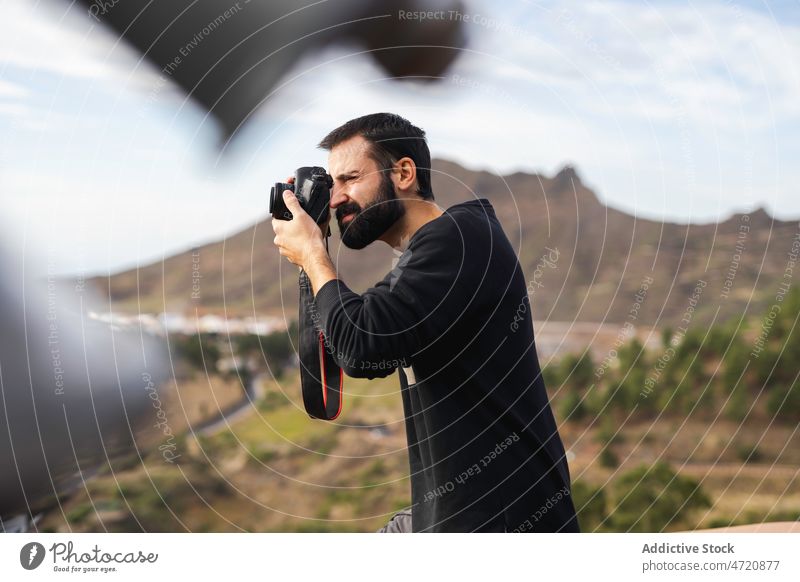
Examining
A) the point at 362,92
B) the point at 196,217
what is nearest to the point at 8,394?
the point at 196,217

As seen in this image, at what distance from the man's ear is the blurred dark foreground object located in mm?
2024

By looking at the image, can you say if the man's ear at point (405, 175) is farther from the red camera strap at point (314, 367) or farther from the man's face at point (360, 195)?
the red camera strap at point (314, 367)

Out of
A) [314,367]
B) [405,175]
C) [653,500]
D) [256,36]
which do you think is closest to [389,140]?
[405,175]

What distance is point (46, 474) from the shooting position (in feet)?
15.0

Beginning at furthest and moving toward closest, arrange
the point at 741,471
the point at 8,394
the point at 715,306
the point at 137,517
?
the point at 715,306
the point at 741,471
the point at 137,517
the point at 8,394

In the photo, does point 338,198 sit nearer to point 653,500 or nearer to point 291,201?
point 291,201

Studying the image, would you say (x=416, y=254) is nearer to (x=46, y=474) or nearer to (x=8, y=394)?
(x=8, y=394)

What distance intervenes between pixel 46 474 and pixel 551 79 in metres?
3.52

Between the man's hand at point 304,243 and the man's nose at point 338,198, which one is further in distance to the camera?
the man's nose at point 338,198

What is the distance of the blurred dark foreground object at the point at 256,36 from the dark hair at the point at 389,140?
1.88 meters

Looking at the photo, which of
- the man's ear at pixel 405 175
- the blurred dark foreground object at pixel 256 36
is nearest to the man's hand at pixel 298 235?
the man's ear at pixel 405 175

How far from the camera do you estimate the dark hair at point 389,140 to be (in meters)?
2.31

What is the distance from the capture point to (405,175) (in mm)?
2281
